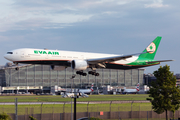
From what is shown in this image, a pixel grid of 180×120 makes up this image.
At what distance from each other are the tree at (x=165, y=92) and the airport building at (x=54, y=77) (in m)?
103

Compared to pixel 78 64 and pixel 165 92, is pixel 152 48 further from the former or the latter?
pixel 165 92

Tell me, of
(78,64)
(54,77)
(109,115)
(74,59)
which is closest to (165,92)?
(109,115)

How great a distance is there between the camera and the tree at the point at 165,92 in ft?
133

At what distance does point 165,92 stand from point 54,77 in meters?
107

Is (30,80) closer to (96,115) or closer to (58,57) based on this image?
(58,57)

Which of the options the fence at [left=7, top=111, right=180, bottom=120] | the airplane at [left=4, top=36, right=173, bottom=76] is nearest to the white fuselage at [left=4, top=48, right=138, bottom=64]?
the airplane at [left=4, top=36, right=173, bottom=76]

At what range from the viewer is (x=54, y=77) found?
14362 centimetres

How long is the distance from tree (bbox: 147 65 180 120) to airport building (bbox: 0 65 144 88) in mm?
103084

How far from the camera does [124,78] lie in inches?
5984

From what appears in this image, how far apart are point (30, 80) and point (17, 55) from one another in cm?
9236

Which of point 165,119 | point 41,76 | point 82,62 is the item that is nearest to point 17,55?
point 82,62

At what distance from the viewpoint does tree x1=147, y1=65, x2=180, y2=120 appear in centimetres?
4047

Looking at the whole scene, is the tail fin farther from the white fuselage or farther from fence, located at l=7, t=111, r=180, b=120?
fence, located at l=7, t=111, r=180, b=120

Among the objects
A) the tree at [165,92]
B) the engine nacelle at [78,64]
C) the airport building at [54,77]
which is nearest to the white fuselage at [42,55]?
the engine nacelle at [78,64]
